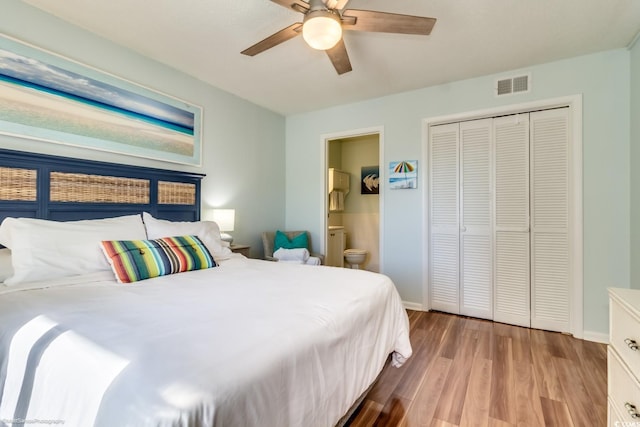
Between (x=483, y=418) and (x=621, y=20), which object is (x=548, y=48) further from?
(x=483, y=418)

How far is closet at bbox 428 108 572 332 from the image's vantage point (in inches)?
111

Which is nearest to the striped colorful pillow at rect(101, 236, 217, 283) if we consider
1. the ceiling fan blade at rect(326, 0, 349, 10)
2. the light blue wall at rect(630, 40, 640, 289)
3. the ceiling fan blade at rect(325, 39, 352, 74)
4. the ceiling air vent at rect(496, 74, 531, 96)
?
the ceiling fan blade at rect(325, 39, 352, 74)

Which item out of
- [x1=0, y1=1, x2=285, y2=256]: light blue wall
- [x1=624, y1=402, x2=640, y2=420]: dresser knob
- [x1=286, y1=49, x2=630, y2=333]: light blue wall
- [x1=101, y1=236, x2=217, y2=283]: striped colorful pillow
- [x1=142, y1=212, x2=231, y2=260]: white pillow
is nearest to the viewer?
[x1=624, y1=402, x2=640, y2=420]: dresser knob

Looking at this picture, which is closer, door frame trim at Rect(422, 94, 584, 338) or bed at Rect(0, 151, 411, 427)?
bed at Rect(0, 151, 411, 427)

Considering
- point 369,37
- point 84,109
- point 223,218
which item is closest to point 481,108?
point 369,37

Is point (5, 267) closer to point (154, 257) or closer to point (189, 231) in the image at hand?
point (154, 257)

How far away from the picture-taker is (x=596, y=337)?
8.52ft

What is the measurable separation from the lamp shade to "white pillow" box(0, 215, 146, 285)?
1147mm

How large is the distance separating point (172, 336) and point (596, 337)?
3.42 meters

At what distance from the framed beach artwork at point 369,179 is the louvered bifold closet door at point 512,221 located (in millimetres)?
2336

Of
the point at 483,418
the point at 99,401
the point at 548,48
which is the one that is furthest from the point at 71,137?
the point at 548,48

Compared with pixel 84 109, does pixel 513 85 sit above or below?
above

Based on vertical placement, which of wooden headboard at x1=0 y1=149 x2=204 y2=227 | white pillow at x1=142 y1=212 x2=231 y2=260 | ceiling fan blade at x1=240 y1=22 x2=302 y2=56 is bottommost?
white pillow at x1=142 y1=212 x2=231 y2=260

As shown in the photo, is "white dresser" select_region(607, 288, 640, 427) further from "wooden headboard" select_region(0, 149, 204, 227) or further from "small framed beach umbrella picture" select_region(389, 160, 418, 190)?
"wooden headboard" select_region(0, 149, 204, 227)
